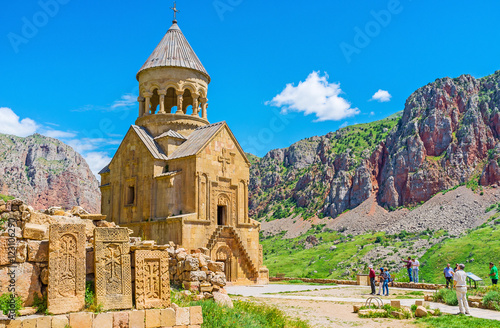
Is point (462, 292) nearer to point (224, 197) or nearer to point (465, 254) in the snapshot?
point (224, 197)

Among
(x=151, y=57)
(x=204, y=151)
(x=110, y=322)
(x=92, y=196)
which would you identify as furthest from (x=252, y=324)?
(x=92, y=196)

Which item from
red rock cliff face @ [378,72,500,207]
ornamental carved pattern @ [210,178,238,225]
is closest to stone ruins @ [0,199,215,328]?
ornamental carved pattern @ [210,178,238,225]

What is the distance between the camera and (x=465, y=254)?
4381 cm

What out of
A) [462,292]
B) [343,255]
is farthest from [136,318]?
[343,255]

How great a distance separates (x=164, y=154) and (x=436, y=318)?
1603cm

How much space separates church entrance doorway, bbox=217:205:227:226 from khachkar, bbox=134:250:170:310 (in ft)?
46.1

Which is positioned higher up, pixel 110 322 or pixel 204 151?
pixel 204 151

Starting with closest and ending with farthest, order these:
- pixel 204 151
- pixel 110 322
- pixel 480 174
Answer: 1. pixel 110 322
2. pixel 204 151
3. pixel 480 174

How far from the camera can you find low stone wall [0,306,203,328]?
698cm

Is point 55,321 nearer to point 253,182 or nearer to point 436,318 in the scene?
point 436,318

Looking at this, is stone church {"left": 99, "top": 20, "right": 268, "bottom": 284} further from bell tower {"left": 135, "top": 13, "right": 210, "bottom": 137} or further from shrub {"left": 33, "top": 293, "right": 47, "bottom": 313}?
shrub {"left": 33, "top": 293, "right": 47, "bottom": 313}

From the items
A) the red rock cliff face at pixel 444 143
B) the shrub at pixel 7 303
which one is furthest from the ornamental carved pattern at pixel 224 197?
the red rock cliff face at pixel 444 143

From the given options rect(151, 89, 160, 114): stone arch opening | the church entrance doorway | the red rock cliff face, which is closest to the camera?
the church entrance doorway

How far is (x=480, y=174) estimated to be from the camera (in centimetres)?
7556
